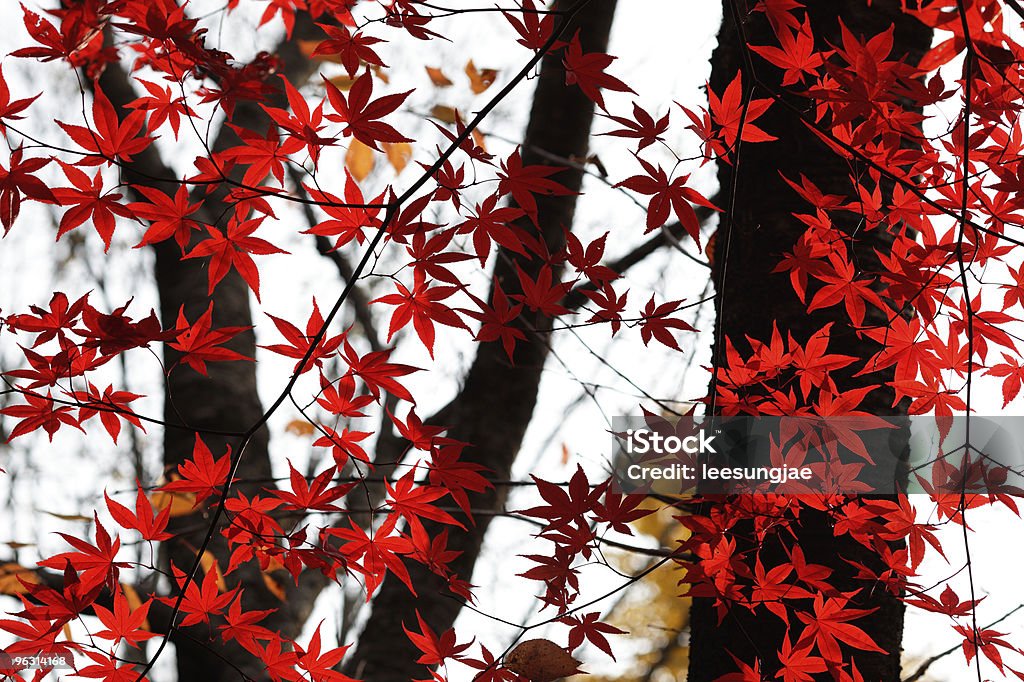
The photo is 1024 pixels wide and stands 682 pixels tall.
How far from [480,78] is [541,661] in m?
1.92

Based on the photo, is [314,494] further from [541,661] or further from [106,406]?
[541,661]

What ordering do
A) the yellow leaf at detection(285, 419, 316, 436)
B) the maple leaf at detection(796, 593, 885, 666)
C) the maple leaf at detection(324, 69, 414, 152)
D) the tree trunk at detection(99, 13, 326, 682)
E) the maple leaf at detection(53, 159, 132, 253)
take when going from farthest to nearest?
the yellow leaf at detection(285, 419, 316, 436), the tree trunk at detection(99, 13, 326, 682), the maple leaf at detection(796, 593, 885, 666), the maple leaf at detection(53, 159, 132, 253), the maple leaf at detection(324, 69, 414, 152)

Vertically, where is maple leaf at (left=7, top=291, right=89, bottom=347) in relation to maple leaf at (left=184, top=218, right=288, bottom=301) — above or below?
below

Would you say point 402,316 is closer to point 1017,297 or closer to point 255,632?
point 255,632

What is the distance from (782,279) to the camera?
1.34 m

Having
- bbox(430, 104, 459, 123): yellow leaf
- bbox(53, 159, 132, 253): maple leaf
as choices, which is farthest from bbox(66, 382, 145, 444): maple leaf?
bbox(430, 104, 459, 123): yellow leaf

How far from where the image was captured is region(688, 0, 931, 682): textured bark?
1.19 m

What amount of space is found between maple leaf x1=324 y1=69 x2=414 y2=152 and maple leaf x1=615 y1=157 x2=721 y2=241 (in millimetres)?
286

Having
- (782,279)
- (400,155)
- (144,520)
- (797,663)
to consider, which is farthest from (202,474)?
(400,155)

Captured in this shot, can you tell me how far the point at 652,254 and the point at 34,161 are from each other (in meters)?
2.64

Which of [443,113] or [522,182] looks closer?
[522,182]

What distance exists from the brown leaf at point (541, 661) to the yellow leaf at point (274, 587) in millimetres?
1349

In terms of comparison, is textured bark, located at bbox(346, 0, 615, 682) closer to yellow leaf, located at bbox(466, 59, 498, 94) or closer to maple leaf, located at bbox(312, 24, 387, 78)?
yellow leaf, located at bbox(466, 59, 498, 94)

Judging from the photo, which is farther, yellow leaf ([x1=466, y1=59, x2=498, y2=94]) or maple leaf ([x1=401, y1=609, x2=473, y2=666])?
yellow leaf ([x1=466, y1=59, x2=498, y2=94])
